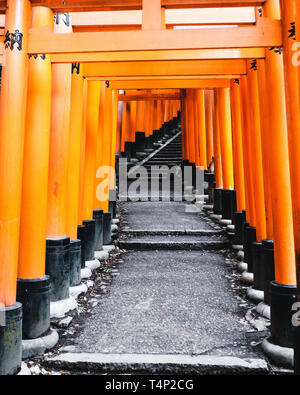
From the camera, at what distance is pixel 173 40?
2195 millimetres

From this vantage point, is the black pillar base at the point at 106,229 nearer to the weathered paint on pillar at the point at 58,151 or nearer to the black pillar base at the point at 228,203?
the weathered paint on pillar at the point at 58,151

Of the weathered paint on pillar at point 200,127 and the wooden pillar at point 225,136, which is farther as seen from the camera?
the weathered paint on pillar at point 200,127

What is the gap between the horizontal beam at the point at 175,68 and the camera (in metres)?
3.68

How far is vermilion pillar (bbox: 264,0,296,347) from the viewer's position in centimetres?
246

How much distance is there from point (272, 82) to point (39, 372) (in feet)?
10.2

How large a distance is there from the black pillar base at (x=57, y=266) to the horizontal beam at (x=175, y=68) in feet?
7.16

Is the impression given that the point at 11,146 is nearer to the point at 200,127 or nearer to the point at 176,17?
the point at 176,17

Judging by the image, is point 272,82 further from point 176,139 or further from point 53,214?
point 176,139

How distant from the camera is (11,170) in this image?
2.25 meters

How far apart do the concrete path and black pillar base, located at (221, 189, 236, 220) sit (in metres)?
1.43

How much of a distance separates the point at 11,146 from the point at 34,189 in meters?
0.46

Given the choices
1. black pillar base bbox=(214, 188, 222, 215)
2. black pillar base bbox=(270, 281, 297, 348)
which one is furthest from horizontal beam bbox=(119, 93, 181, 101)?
black pillar base bbox=(270, 281, 297, 348)

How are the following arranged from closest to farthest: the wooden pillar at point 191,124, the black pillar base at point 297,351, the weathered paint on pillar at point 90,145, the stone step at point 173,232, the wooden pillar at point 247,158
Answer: the black pillar base at point 297,351 < the wooden pillar at point 247,158 < the weathered paint on pillar at point 90,145 < the stone step at point 173,232 < the wooden pillar at point 191,124

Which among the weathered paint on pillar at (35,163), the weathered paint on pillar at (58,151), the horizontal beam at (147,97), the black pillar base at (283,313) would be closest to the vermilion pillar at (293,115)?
the black pillar base at (283,313)
